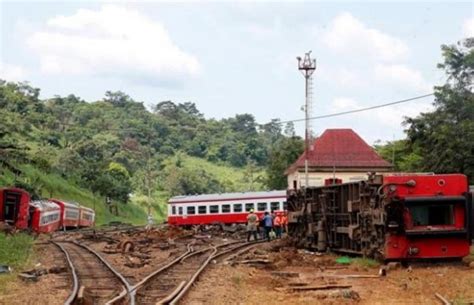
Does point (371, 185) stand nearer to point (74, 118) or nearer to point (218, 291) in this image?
point (218, 291)

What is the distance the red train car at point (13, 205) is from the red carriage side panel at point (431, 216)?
25.5 m

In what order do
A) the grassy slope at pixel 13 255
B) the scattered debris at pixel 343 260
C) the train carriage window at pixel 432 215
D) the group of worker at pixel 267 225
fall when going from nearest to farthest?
the grassy slope at pixel 13 255
the train carriage window at pixel 432 215
the scattered debris at pixel 343 260
the group of worker at pixel 267 225

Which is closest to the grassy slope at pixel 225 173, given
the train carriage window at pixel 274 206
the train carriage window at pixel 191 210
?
the train carriage window at pixel 191 210

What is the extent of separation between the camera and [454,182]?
19.8 metres

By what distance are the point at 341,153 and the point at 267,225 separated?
127ft

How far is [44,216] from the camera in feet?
164

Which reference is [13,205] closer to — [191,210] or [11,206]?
[11,206]

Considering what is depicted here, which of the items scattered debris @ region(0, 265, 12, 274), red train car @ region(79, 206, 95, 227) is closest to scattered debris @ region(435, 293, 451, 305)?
scattered debris @ region(0, 265, 12, 274)

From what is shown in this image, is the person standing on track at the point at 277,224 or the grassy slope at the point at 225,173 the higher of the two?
the grassy slope at the point at 225,173

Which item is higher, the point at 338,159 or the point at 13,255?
the point at 338,159

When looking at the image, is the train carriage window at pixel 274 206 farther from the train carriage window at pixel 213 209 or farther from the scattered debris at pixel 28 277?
the scattered debris at pixel 28 277

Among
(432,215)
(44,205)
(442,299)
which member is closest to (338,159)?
(44,205)

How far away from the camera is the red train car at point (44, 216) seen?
47.4 meters

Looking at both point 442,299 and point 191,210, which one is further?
point 191,210
